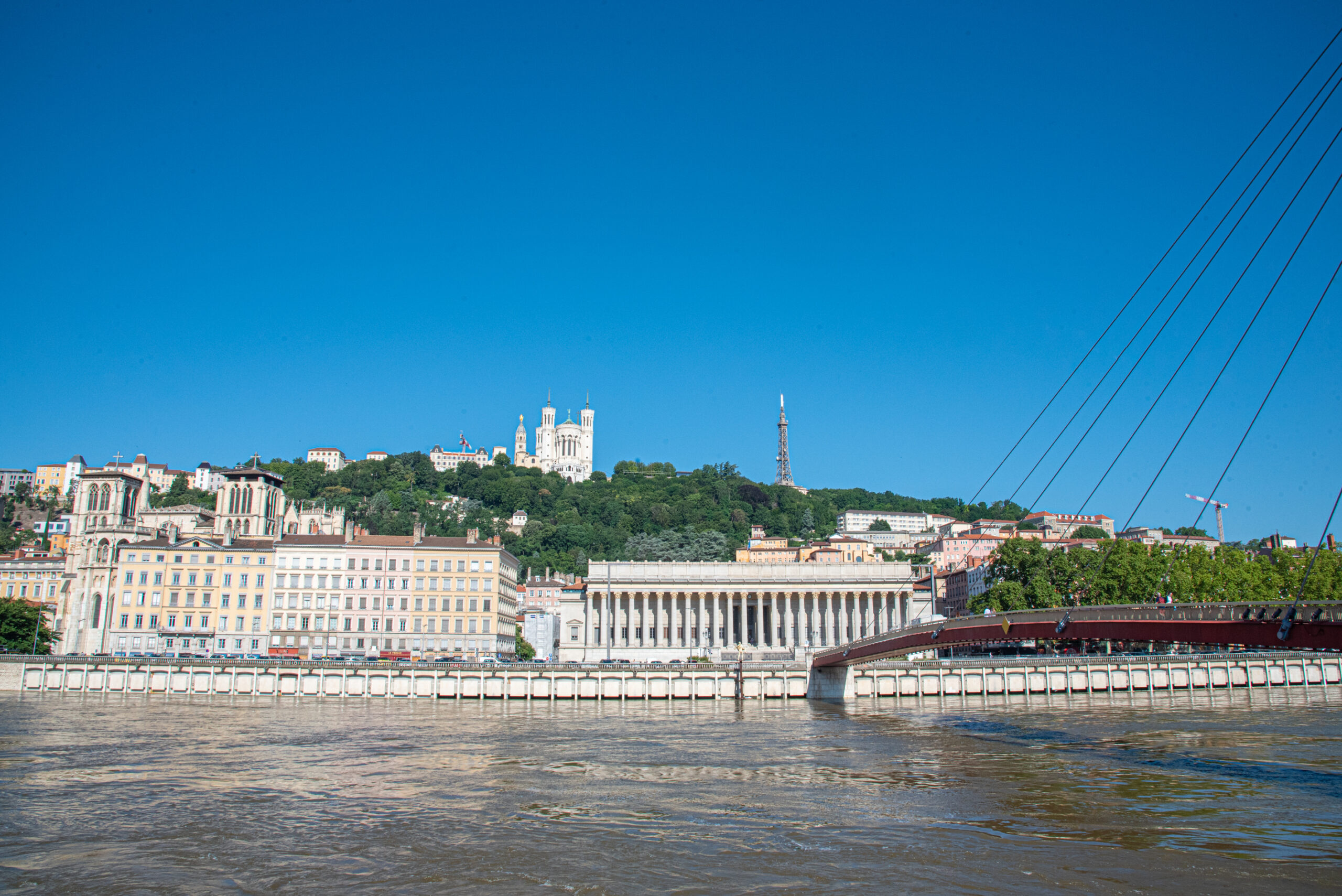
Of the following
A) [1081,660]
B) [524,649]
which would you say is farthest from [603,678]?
[524,649]

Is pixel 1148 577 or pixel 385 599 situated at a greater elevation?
pixel 1148 577

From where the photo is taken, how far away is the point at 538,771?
29.8m

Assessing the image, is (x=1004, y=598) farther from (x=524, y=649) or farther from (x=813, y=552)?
(x=813, y=552)

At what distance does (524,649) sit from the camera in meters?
101

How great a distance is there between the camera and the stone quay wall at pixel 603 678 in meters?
62.4

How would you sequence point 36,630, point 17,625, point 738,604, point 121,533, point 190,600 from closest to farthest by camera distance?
point 36,630
point 17,625
point 190,600
point 121,533
point 738,604

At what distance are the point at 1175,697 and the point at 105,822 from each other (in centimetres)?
6458

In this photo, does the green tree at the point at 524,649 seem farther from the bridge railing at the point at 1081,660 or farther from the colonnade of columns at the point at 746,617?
the bridge railing at the point at 1081,660

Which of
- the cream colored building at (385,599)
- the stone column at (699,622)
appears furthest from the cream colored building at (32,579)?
the stone column at (699,622)

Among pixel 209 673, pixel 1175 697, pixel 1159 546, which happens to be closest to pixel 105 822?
pixel 209 673

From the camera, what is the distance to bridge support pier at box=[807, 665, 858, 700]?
61594 mm

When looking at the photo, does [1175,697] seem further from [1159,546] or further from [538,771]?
[538,771]

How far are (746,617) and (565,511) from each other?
259 ft

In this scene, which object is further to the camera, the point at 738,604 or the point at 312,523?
the point at 738,604
